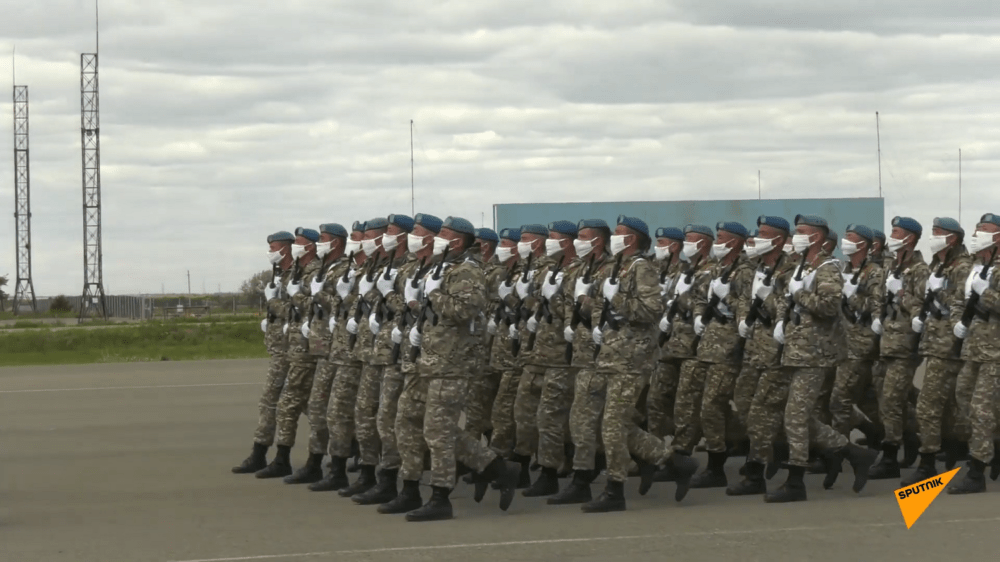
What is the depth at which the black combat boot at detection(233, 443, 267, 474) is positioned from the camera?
1183cm

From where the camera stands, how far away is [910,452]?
1155 cm

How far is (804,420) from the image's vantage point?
9.85 meters

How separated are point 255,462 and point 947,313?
19.3 feet


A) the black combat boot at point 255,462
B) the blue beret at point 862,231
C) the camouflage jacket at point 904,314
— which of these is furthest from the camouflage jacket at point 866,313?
the black combat boot at point 255,462

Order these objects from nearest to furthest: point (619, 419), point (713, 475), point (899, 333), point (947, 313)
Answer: point (619, 419) < point (947, 313) < point (713, 475) < point (899, 333)

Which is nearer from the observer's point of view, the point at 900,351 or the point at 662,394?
the point at 900,351

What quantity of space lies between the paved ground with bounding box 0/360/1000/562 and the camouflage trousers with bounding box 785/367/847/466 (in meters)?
0.39

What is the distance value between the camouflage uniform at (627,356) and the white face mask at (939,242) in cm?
272

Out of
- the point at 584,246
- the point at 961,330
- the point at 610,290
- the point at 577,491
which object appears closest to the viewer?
the point at 610,290

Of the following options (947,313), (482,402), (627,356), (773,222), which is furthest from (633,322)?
(947,313)

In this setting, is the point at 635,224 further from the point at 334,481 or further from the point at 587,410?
the point at 334,481

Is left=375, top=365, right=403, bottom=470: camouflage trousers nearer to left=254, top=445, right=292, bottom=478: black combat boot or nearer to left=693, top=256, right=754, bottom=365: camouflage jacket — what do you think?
left=254, top=445, right=292, bottom=478: black combat boot

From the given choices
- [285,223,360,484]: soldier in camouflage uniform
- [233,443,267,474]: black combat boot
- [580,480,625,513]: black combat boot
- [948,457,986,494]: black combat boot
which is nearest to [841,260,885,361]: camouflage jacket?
[948,457,986,494]: black combat boot

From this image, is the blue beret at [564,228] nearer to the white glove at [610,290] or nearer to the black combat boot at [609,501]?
the white glove at [610,290]
